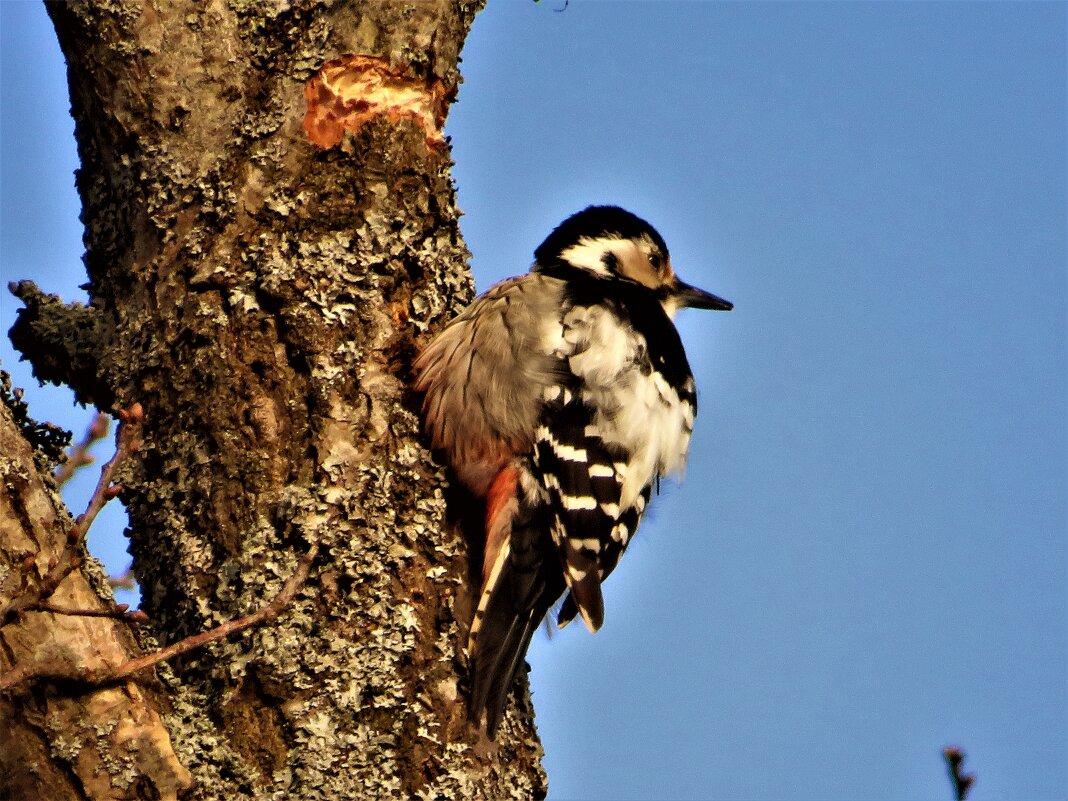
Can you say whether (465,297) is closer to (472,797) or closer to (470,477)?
(470,477)

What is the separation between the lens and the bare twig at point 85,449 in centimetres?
253

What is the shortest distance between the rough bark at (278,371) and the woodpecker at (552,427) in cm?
12

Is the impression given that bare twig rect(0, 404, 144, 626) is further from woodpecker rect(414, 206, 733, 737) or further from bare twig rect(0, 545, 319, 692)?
woodpecker rect(414, 206, 733, 737)

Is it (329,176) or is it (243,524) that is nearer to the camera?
(243,524)

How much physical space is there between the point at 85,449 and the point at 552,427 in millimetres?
1159

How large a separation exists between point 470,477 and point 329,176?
0.77 meters

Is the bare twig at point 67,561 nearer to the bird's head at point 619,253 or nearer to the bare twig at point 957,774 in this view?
the bare twig at point 957,774

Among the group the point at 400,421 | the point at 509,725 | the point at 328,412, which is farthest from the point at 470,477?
the point at 509,725

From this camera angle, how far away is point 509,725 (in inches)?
108

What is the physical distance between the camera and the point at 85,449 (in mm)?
2955

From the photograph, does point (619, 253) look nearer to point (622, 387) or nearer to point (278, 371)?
point (622, 387)

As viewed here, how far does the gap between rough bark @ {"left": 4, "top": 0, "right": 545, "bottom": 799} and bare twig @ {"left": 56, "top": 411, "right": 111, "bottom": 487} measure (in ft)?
0.46

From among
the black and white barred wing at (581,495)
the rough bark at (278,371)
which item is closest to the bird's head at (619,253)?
the black and white barred wing at (581,495)

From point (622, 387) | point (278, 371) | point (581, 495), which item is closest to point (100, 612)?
point (278, 371)
